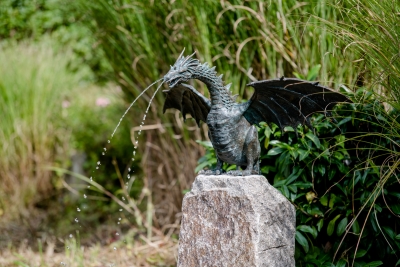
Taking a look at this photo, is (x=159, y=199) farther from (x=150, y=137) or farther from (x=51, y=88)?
(x=51, y=88)

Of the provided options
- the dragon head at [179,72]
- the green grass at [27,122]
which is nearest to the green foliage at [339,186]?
the dragon head at [179,72]

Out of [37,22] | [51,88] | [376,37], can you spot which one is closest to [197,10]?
[376,37]

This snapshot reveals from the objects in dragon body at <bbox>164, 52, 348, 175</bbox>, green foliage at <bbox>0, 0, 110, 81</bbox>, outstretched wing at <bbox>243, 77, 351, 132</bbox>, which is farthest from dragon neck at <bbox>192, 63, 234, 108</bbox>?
green foliage at <bbox>0, 0, 110, 81</bbox>

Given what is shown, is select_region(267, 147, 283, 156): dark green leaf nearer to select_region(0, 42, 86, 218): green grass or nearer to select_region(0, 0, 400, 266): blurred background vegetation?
select_region(0, 0, 400, 266): blurred background vegetation

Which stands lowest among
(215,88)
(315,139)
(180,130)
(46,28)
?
(180,130)

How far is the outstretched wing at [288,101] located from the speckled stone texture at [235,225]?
1.03 ft

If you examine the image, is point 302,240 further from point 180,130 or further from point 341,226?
point 180,130

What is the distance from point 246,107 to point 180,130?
5.31 ft

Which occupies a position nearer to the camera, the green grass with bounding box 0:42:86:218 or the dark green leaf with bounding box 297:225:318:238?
the dark green leaf with bounding box 297:225:318:238

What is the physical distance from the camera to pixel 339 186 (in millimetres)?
2639

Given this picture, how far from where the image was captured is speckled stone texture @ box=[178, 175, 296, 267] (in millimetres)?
2191

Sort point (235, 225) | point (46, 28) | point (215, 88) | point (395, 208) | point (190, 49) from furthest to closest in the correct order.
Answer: point (46, 28) < point (190, 49) < point (395, 208) < point (215, 88) < point (235, 225)

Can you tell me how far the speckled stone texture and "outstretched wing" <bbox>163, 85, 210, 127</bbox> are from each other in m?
0.35

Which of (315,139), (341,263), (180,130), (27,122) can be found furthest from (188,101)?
(27,122)
